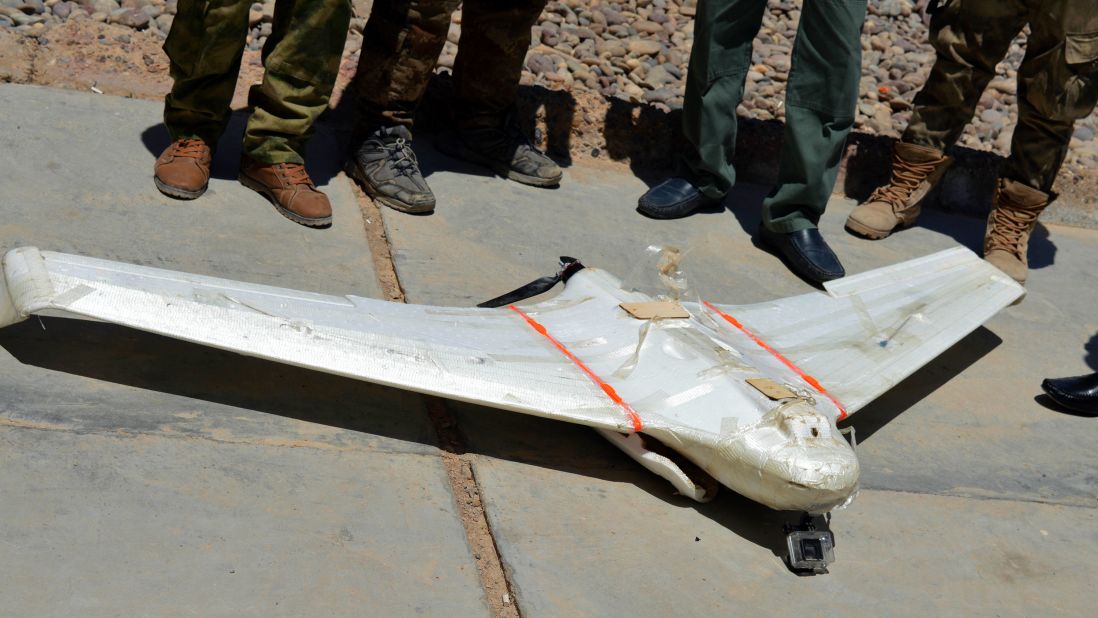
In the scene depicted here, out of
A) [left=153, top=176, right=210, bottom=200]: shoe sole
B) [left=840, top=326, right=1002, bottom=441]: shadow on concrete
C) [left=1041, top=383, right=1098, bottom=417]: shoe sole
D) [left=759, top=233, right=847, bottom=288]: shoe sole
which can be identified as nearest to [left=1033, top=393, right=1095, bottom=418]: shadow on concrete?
[left=1041, top=383, right=1098, bottom=417]: shoe sole

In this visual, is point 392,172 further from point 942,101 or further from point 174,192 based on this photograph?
point 942,101

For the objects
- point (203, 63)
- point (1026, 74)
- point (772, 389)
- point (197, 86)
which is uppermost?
point (1026, 74)

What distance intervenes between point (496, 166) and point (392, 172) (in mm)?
566

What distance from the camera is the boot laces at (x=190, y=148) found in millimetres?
3258

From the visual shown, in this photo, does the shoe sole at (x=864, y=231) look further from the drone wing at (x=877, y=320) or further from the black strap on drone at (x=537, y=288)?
the black strap on drone at (x=537, y=288)

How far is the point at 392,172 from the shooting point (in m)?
3.53

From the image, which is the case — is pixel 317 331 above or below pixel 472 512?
above

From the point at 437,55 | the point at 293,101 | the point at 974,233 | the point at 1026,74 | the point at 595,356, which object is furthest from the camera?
the point at 974,233

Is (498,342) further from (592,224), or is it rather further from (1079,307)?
(1079,307)

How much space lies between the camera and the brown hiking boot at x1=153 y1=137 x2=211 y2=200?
319cm

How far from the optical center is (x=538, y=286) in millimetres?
2893

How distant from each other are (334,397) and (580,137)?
7.70 ft

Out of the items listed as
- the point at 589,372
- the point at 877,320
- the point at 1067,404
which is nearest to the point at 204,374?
the point at 589,372

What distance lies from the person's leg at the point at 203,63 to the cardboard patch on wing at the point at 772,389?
75.6 inches
